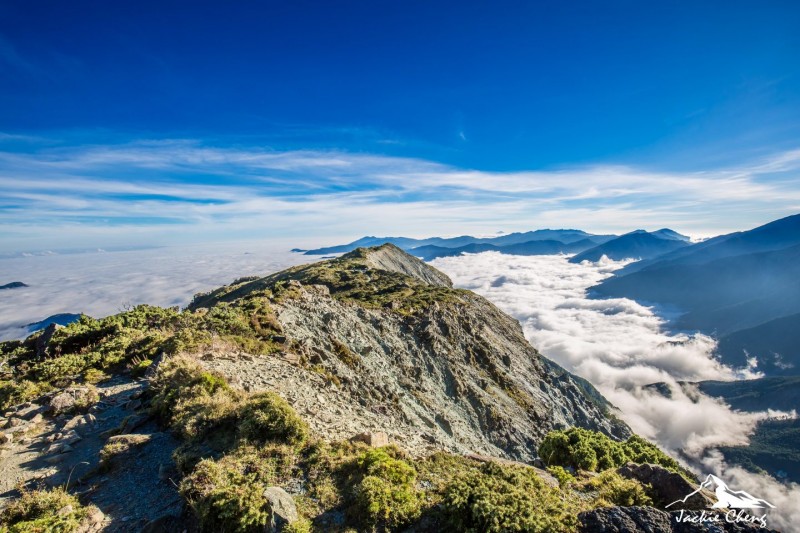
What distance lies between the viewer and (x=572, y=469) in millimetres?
17828

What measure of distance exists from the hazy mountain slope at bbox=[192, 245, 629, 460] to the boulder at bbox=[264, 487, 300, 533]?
6668mm

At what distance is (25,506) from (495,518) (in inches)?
534

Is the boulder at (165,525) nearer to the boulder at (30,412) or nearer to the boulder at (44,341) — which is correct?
the boulder at (30,412)

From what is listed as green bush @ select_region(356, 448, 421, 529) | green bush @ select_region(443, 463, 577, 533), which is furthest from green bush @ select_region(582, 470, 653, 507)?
green bush @ select_region(356, 448, 421, 529)

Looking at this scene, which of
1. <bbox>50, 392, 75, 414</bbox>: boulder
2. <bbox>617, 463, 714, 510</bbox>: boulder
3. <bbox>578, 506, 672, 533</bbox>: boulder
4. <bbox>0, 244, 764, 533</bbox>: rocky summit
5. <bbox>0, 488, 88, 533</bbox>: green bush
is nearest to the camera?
<bbox>578, 506, 672, 533</bbox>: boulder

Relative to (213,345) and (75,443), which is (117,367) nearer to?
(213,345)

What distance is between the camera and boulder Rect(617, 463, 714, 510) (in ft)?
36.5

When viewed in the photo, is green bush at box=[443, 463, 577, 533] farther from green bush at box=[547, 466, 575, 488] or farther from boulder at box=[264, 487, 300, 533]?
boulder at box=[264, 487, 300, 533]

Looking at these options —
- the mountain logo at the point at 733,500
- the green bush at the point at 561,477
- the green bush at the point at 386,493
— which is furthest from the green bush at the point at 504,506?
the mountain logo at the point at 733,500

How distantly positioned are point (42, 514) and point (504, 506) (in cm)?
1340

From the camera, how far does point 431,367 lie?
155 feet

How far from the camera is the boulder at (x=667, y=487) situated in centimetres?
1113

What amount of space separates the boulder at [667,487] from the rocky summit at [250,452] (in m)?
0.05

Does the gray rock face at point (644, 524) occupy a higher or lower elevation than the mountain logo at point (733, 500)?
lower
